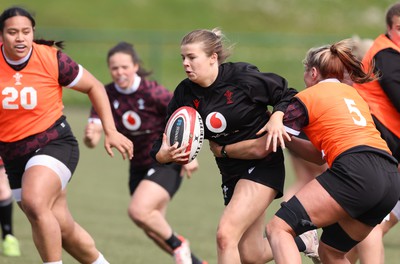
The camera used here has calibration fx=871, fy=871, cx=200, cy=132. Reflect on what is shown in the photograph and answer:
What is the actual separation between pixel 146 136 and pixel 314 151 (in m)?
2.28

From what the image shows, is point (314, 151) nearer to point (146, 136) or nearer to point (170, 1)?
point (146, 136)

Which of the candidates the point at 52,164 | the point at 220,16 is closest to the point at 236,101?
the point at 52,164

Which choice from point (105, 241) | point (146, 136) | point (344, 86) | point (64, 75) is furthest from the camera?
point (105, 241)

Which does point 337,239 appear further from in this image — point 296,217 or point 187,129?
point 187,129

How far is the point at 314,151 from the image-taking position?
18.3 feet

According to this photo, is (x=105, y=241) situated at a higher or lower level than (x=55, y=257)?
lower

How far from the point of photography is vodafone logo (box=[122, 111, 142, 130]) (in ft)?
24.5

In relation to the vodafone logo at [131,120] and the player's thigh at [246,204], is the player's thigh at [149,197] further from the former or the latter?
the player's thigh at [246,204]

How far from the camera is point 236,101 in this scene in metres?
5.60

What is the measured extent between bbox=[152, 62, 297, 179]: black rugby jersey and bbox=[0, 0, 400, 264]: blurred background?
0.33 metres

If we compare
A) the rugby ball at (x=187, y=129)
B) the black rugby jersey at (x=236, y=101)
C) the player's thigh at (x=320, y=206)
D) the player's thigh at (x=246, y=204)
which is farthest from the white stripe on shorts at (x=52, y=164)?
the player's thigh at (x=320, y=206)

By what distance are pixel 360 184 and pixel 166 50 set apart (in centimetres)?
1990

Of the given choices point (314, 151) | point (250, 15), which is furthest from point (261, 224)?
point (250, 15)

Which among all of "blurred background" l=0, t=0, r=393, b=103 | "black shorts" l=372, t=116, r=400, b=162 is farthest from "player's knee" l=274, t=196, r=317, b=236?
"blurred background" l=0, t=0, r=393, b=103
